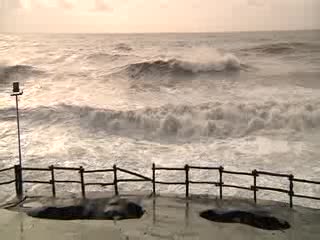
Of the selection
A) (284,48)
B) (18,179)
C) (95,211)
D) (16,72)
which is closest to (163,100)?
(284,48)

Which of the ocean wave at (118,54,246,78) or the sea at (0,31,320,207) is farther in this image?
the ocean wave at (118,54,246,78)

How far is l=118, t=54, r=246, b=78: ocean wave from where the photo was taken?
7.18 m

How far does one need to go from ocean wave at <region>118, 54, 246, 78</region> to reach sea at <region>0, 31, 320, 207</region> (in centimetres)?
2

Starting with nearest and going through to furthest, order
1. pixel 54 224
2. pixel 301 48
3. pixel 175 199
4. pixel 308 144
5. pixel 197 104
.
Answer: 1. pixel 54 224
2. pixel 175 199
3. pixel 308 144
4. pixel 301 48
5. pixel 197 104

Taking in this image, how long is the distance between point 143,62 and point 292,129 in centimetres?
261

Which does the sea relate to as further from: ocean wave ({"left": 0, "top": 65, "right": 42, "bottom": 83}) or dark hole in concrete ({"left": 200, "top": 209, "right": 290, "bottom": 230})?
dark hole in concrete ({"left": 200, "top": 209, "right": 290, "bottom": 230})

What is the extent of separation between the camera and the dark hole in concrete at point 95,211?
3.26 meters

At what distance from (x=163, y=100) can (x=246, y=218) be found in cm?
402

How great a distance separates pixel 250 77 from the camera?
7.00 m

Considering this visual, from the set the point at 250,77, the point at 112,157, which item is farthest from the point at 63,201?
the point at 250,77

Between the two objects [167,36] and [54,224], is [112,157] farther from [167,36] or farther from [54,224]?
[54,224]

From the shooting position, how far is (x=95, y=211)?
3.35 meters

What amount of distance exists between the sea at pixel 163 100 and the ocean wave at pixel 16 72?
19 millimetres

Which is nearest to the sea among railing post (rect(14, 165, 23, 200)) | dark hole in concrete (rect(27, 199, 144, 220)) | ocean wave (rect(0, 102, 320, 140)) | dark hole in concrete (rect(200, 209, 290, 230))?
ocean wave (rect(0, 102, 320, 140))
